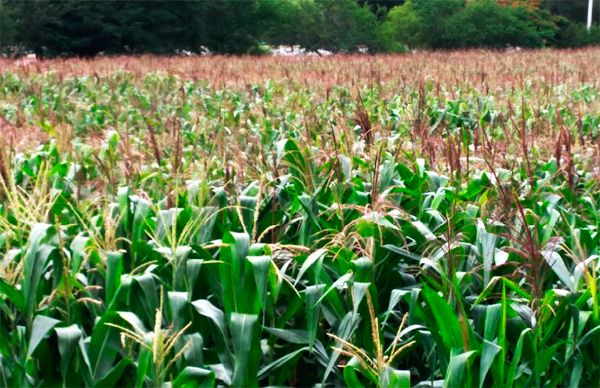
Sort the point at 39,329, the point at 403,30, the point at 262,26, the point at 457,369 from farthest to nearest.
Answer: the point at 403,30 → the point at 262,26 → the point at 39,329 → the point at 457,369

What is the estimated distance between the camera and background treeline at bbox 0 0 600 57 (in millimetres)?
34844

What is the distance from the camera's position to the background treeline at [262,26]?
3484 cm

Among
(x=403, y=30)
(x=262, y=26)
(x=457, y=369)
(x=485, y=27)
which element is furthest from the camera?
(x=403, y=30)

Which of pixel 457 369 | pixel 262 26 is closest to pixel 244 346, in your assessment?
pixel 457 369

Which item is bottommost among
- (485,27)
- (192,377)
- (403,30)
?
(192,377)

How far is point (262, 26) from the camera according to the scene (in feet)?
136

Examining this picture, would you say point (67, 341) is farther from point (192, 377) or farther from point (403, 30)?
point (403, 30)

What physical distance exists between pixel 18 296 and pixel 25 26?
33.3 metres

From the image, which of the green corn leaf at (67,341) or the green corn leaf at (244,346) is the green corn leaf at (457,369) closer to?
the green corn leaf at (244,346)

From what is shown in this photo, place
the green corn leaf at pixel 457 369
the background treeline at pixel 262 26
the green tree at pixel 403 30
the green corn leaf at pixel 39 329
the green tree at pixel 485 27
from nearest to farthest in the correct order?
the green corn leaf at pixel 457 369
the green corn leaf at pixel 39 329
the background treeline at pixel 262 26
the green tree at pixel 485 27
the green tree at pixel 403 30

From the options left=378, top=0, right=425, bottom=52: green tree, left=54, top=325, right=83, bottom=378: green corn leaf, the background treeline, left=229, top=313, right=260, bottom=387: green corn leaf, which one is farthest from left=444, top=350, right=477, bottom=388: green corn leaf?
left=378, top=0, right=425, bottom=52: green tree

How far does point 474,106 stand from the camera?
9.68 meters

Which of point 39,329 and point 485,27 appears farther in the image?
point 485,27

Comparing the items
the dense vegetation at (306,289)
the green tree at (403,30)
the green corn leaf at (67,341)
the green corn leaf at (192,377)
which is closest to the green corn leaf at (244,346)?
the dense vegetation at (306,289)
